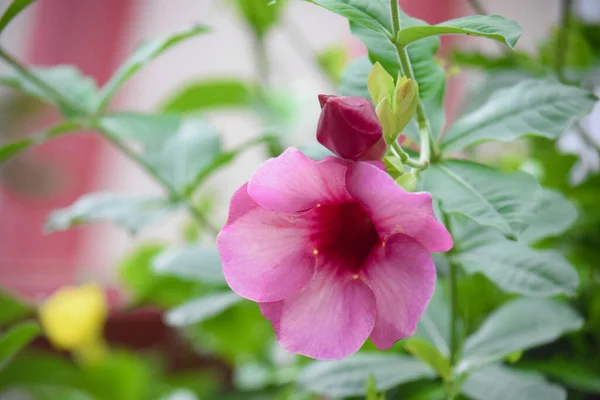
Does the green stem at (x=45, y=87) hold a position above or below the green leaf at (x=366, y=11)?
above

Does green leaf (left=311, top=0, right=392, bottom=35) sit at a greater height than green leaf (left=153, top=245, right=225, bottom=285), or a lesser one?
greater

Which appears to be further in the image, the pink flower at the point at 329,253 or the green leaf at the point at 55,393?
the green leaf at the point at 55,393

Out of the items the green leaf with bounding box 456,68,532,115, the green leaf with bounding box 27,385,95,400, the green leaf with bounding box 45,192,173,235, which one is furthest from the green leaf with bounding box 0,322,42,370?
the green leaf with bounding box 456,68,532,115

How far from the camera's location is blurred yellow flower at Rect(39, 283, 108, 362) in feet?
2.94

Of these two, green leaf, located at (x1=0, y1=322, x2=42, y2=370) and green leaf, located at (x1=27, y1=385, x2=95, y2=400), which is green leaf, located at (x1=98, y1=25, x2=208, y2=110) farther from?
green leaf, located at (x1=27, y1=385, x2=95, y2=400)

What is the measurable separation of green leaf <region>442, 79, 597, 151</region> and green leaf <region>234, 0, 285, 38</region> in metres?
0.59

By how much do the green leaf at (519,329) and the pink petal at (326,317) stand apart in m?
0.16

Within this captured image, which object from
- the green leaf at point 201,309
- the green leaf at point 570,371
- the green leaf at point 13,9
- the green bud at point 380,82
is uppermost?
the green leaf at point 13,9

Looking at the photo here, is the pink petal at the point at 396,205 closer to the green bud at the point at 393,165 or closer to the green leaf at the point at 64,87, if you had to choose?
the green bud at the point at 393,165

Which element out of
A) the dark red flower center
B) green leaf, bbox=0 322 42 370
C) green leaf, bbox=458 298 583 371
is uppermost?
green leaf, bbox=0 322 42 370

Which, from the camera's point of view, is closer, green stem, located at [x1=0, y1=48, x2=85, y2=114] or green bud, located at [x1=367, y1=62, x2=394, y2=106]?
green bud, located at [x1=367, y1=62, x2=394, y2=106]

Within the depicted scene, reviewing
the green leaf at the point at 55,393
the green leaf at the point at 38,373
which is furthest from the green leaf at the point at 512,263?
the green leaf at the point at 38,373

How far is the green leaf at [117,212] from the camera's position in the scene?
52 cm

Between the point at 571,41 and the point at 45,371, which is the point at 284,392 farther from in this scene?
the point at 571,41
